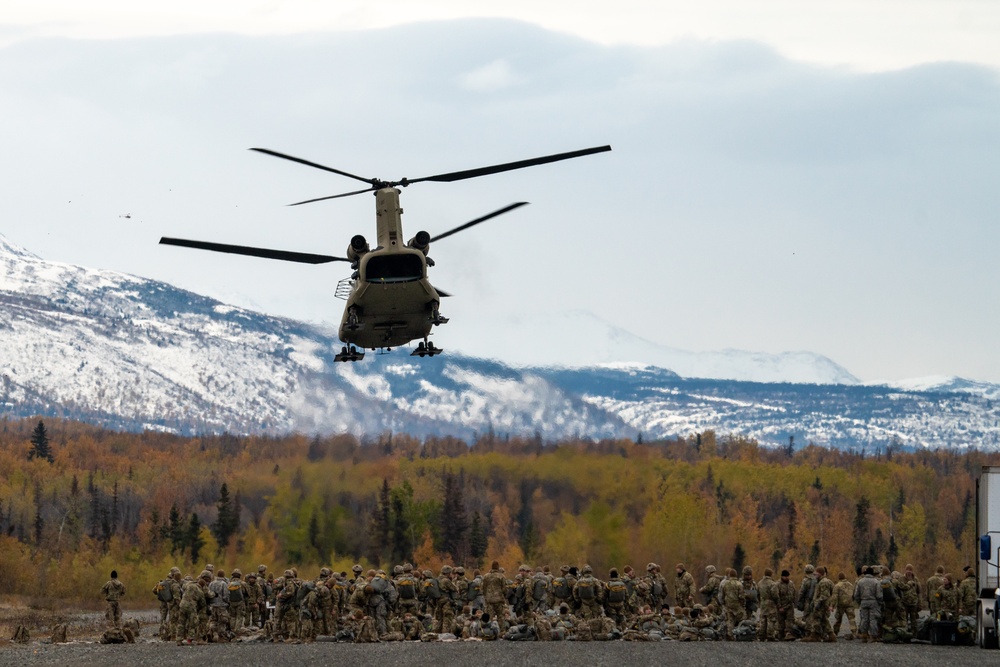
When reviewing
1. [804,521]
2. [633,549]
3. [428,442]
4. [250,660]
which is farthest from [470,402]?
[250,660]

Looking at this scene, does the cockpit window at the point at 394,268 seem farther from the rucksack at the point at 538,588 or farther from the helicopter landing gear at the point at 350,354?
the rucksack at the point at 538,588

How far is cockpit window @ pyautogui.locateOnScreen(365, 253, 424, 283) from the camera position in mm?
39812

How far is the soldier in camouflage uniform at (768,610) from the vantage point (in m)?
40.8

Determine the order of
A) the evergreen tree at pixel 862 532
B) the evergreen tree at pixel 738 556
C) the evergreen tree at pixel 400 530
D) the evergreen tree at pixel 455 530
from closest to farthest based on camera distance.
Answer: the evergreen tree at pixel 400 530, the evergreen tree at pixel 455 530, the evergreen tree at pixel 738 556, the evergreen tree at pixel 862 532

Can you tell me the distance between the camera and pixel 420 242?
40.3 metres

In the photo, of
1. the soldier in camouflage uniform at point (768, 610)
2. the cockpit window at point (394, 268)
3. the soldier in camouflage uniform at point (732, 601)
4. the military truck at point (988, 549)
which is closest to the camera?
the military truck at point (988, 549)

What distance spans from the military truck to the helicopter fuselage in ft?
44.1

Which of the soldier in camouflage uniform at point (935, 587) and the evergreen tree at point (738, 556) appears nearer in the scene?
the soldier in camouflage uniform at point (935, 587)

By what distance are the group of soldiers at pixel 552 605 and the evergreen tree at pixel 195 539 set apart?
42.2m

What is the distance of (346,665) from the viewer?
110 feet

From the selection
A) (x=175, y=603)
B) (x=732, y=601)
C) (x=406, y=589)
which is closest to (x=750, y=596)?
(x=732, y=601)

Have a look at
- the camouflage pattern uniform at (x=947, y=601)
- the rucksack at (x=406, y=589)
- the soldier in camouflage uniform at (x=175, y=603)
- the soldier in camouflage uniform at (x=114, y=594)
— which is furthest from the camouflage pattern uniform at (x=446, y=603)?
the camouflage pattern uniform at (x=947, y=601)

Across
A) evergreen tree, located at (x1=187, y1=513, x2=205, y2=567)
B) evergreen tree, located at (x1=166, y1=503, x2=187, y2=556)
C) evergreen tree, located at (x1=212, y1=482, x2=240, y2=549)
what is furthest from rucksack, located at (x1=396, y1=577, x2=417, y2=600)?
evergreen tree, located at (x1=166, y1=503, x2=187, y2=556)

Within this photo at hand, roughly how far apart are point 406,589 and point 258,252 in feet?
30.2
